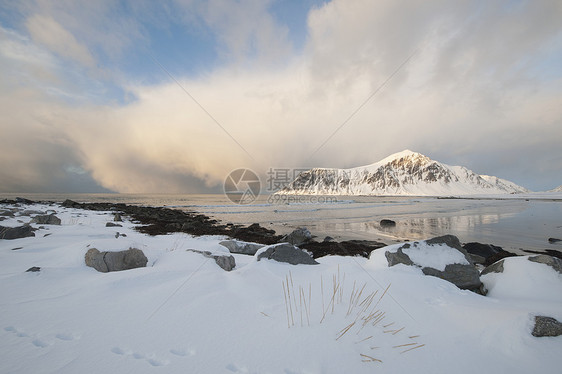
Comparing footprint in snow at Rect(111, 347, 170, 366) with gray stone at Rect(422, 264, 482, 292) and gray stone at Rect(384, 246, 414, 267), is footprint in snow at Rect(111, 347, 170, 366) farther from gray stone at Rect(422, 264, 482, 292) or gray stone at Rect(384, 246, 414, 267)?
gray stone at Rect(422, 264, 482, 292)

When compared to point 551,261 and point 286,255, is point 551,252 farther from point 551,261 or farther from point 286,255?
point 286,255

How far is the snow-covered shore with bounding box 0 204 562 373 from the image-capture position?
85.1 inches

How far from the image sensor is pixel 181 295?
11.3ft

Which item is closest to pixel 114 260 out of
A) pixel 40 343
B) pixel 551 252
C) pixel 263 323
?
pixel 40 343

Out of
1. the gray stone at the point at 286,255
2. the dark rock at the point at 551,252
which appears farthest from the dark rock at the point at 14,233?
the dark rock at the point at 551,252

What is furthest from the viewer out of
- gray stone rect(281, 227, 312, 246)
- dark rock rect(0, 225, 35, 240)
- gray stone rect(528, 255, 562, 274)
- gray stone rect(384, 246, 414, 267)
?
gray stone rect(281, 227, 312, 246)

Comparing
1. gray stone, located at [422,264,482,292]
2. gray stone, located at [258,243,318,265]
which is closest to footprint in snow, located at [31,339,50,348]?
gray stone, located at [258,243,318,265]

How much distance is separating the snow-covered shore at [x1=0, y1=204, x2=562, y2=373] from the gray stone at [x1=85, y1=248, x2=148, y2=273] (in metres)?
0.30

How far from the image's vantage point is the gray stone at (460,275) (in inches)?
194

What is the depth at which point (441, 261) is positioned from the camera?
530 cm

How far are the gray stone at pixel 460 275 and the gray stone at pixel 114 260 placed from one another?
643 cm

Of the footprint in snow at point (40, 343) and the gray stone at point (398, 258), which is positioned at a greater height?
the gray stone at point (398, 258)

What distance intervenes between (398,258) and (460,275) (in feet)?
4.18

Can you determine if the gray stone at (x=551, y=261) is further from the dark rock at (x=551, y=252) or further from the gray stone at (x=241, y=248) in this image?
the gray stone at (x=241, y=248)
